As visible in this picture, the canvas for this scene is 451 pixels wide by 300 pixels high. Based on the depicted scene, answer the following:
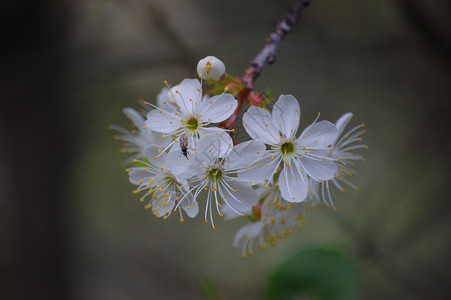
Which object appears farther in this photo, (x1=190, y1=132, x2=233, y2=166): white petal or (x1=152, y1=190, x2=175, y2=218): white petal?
(x1=152, y1=190, x2=175, y2=218): white petal

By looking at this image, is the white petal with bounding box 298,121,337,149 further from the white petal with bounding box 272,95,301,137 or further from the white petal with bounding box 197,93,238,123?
the white petal with bounding box 197,93,238,123

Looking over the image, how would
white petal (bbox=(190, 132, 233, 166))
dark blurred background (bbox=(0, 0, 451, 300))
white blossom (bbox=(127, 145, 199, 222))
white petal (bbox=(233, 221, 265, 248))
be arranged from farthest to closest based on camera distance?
1. dark blurred background (bbox=(0, 0, 451, 300))
2. white petal (bbox=(233, 221, 265, 248))
3. white blossom (bbox=(127, 145, 199, 222))
4. white petal (bbox=(190, 132, 233, 166))

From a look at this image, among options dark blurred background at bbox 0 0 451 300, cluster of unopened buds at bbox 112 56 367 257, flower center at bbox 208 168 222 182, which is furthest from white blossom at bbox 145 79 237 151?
dark blurred background at bbox 0 0 451 300

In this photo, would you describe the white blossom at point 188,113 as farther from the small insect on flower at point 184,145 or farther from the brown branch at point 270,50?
the brown branch at point 270,50

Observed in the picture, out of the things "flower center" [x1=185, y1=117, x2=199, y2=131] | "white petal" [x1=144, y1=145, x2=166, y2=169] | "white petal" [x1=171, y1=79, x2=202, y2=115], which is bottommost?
"white petal" [x1=144, y1=145, x2=166, y2=169]

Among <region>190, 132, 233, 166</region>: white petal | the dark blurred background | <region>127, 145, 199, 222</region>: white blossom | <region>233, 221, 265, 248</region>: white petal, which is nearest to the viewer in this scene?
<region>190, 132, 233, 166</region>: white petal

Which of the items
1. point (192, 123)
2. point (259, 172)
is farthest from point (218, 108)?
point (259, 172)

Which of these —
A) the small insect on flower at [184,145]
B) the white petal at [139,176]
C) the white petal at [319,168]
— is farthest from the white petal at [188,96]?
the white petal at [319,168]
